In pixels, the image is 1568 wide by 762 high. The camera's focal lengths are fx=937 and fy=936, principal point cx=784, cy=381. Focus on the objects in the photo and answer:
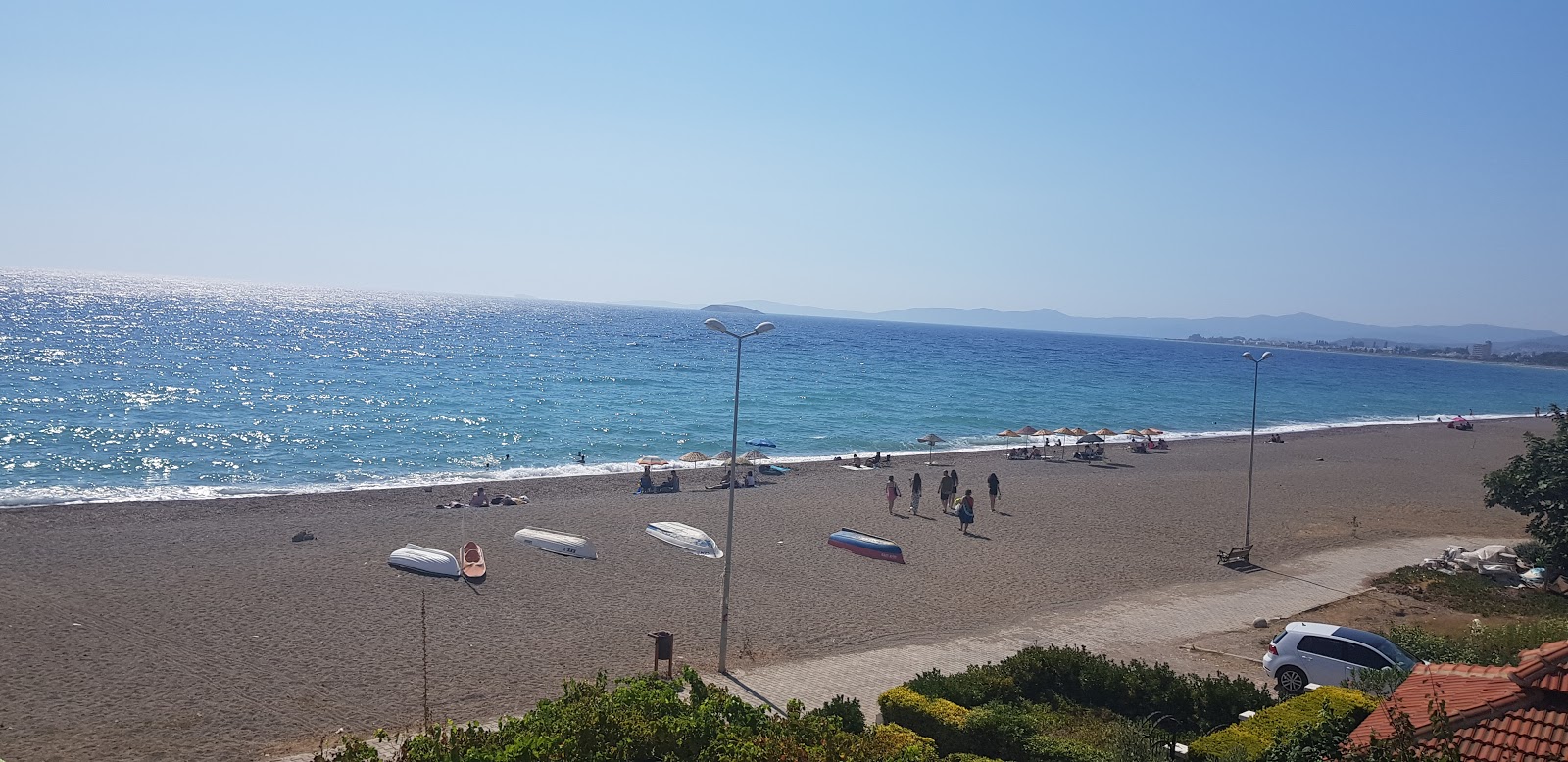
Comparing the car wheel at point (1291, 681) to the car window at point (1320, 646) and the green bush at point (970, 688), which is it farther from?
the green bush at point (970, 688)

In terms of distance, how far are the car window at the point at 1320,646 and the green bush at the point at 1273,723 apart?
11.4 feet

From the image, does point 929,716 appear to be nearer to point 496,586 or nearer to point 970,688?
point 970,688

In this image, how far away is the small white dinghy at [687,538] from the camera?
23.8m

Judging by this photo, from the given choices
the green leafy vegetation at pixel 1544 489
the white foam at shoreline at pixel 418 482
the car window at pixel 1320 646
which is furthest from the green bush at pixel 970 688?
the white foam at shoreline at pixel 418 482

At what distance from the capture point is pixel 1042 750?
1052 centimetres

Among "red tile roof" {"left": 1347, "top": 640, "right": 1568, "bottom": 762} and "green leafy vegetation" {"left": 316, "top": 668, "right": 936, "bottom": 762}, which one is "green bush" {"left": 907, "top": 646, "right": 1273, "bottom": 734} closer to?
"green leafy vegetation" {"left": 316, "top": 668, "right": 936, "bottom": 762}

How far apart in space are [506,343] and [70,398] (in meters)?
58.8

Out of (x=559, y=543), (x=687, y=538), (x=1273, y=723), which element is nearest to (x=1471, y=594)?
(x=1273, y=723)

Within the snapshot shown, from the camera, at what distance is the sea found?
122 feet

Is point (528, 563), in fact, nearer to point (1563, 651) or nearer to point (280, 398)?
point (1563, 651)

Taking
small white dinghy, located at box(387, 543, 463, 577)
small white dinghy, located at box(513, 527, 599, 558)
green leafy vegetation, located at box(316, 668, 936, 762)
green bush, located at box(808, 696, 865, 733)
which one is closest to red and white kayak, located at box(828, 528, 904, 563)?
small white dinghy, located at box(513, 527, 599, 558)

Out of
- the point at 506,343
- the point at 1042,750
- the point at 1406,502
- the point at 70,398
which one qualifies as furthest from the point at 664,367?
the point at 1042,750

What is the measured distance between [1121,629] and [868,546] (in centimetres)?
721

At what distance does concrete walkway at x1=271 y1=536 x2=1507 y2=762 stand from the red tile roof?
7.86 m
